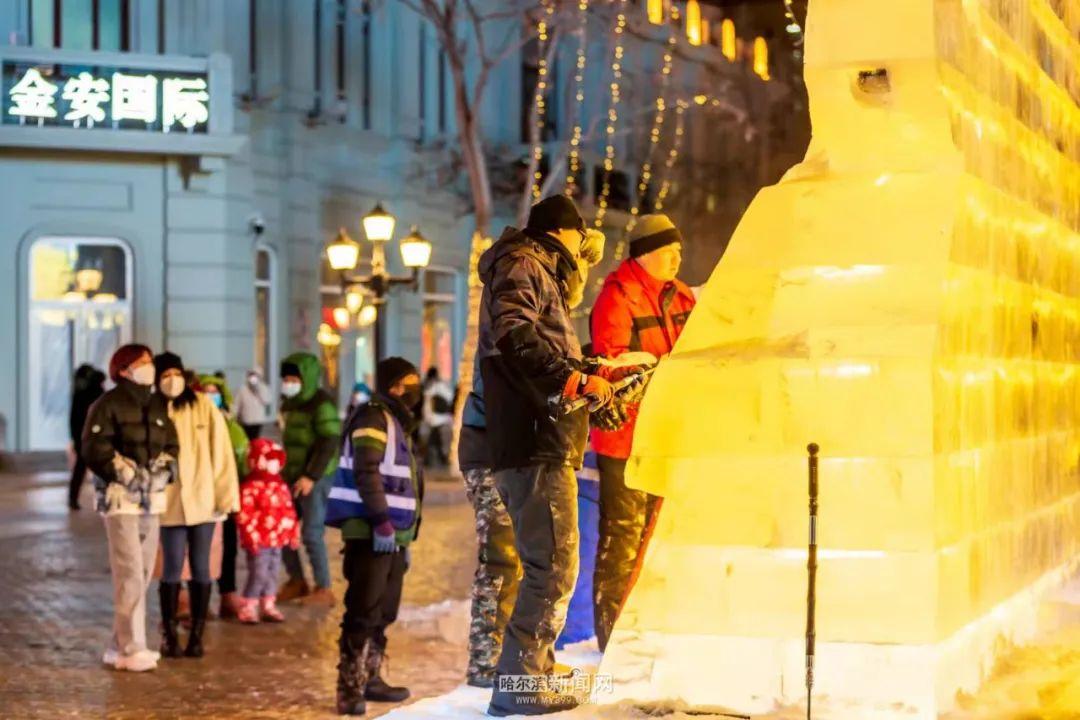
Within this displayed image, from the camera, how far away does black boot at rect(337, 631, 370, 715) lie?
945 cm

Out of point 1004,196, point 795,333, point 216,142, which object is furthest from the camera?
point 216,142

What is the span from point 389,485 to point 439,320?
2709 cm

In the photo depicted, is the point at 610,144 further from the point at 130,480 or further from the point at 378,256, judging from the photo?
the point at 130,480

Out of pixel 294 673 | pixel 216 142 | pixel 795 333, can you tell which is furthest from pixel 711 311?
pixel 216 142

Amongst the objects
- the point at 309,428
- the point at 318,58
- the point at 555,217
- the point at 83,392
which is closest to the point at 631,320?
the point at 555,217

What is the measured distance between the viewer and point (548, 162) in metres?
37.9

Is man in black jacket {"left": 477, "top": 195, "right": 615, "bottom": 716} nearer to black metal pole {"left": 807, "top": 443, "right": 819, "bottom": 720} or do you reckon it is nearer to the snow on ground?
the snow on ground

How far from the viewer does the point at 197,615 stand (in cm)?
1153

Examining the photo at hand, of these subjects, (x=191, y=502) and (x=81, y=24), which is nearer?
(x=191, y=502)

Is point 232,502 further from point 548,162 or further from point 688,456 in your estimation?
point 548,162

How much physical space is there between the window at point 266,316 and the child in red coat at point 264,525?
56.8 feet

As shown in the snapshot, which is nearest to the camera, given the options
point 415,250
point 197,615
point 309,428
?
point 197,615

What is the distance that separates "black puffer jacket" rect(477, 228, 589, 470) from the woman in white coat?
16.2 ft

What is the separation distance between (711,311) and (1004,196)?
3.99 feet
